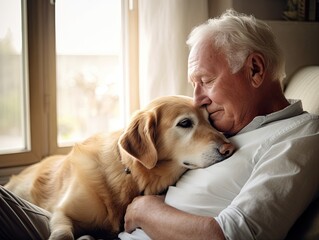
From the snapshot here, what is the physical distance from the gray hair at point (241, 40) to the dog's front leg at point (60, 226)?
79 cm

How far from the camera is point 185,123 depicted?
1442 mm

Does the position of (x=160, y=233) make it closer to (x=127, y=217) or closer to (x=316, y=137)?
(x=127, y=217)

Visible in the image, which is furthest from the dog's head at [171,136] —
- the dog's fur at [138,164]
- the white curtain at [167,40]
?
the white curtain at [167,40]

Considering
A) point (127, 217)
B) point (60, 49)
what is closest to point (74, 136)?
point (60, 49)

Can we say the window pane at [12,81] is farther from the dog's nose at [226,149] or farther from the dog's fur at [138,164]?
the dog's nose at [226,149]

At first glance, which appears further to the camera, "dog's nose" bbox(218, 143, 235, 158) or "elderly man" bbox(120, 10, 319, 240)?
"dog's nose" bbox(218, 143, 235, 158)

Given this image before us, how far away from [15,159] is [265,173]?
1600 millimetres

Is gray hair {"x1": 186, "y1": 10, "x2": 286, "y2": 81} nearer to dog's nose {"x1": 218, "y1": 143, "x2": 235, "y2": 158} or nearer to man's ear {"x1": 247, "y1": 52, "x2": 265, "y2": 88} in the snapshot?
man's ear {"x1": 247, "y1": 52, "x2": 265, "y2": 88}

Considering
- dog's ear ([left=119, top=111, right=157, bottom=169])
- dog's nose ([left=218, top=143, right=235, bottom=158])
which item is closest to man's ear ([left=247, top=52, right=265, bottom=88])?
dog's nose ([left=218, top=143, right=235, bottom=158])

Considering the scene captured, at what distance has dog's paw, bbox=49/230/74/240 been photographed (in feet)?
4.33

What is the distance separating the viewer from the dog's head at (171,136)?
1399 millimetres

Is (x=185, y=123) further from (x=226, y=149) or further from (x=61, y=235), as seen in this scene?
(x=61, y=235)

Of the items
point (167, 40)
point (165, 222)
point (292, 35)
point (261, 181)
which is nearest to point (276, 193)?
point (261, 181)

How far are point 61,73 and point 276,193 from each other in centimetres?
168
